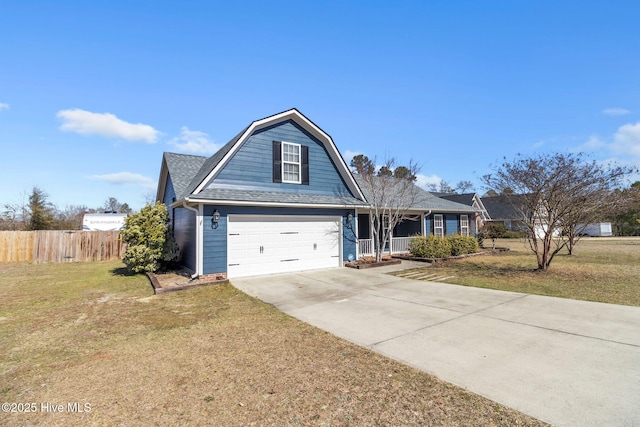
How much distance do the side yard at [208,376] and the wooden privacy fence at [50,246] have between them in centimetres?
1340

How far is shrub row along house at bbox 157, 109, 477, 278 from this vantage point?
988cm

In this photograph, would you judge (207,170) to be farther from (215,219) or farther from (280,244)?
(280,244)

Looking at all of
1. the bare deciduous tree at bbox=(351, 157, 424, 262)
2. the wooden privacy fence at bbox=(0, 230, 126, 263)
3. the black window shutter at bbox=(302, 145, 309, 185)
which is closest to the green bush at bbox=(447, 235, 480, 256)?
the bare deciduous tree at bbox=(351, 157, 424, 262)

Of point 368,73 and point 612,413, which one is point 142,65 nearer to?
point 368,73

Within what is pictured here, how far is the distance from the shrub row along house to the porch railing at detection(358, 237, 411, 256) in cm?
273

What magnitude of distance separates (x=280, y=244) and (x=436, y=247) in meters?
8.05

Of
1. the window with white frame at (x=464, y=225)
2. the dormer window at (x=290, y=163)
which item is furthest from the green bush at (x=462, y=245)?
the dormer window at (x=290, y=163)

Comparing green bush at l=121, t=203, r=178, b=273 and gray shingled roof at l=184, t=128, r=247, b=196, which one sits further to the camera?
green bush at l=121, t=203, r=178, b=273

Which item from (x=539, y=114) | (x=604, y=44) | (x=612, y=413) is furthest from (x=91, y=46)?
(x=539, y=114)

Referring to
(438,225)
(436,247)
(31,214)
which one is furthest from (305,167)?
(31,214)

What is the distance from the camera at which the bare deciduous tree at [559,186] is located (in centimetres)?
1036

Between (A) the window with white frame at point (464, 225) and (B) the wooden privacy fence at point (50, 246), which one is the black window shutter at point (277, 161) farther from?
(A) the window with white frame at point (464, 225)

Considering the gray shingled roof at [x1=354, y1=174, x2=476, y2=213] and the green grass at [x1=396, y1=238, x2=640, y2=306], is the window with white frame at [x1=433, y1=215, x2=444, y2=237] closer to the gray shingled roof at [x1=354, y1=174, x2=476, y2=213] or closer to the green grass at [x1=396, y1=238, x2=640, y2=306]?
the gray shingled roof at [x1=354, y1=174, x2=476, y2=213]

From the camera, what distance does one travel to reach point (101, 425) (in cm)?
268
